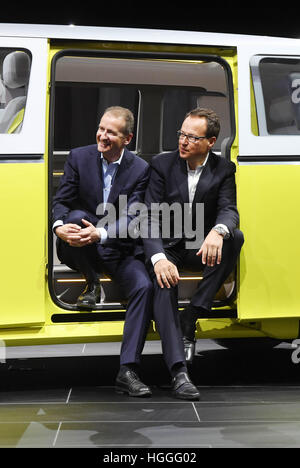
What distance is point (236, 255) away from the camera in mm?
3854

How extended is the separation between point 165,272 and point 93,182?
643mm

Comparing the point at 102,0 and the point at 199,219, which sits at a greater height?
the point at 102,0

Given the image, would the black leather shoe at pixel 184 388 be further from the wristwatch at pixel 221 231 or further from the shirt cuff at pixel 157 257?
the wristwatch at pixel 221 231

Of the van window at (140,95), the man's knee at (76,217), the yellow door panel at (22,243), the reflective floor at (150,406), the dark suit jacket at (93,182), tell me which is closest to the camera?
the reflective floor at (150,406)

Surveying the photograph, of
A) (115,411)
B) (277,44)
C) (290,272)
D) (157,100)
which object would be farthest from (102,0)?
(115,411)

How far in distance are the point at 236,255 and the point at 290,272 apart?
1.13 feet

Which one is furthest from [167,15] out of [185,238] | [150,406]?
[150,406]

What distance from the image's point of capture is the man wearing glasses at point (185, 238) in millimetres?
3740

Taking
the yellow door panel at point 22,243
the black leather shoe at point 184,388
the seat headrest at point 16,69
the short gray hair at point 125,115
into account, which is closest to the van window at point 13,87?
the seat headrest at point 16,69

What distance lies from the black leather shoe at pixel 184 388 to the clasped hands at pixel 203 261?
18.3 inches

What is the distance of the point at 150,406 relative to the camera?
11.9 ft

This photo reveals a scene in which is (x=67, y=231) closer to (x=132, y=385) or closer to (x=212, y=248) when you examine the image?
(x=212, y=248)
